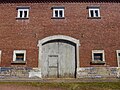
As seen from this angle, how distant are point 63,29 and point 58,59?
244cm

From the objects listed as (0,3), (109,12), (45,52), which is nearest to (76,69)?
(45,52)

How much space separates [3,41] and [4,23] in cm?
154

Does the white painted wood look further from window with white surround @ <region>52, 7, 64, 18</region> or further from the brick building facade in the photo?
window with white surround @ <region>52, 7, 64, 18</region>

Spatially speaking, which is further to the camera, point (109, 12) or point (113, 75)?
point (109, 12)

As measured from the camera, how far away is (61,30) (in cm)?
1947

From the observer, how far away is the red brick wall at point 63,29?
19.0 meters

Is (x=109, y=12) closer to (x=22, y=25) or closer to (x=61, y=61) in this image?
(x=61, y=61)

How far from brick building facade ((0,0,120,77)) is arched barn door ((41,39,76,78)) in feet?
0.57

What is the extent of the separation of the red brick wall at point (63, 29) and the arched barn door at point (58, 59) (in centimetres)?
67

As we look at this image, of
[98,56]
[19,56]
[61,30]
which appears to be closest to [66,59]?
[61,30]

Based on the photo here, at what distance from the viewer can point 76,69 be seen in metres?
18.7

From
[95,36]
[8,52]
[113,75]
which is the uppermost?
[95,36]

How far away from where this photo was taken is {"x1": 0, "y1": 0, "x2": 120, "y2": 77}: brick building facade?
1892 centimetres

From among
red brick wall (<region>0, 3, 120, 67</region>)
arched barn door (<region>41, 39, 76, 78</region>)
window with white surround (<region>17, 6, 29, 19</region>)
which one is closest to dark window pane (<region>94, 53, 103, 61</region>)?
red brick wall (<region>0, 3, 120, 67</region>)
